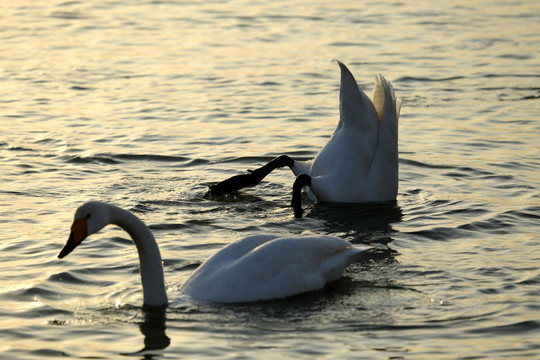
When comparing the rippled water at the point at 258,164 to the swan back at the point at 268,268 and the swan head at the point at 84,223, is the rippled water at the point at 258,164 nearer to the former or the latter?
the swan back at the point at 268,268

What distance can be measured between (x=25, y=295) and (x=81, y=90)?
24.7ft

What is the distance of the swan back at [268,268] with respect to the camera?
7188 millimetres

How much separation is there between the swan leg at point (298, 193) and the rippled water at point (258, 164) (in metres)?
0.14

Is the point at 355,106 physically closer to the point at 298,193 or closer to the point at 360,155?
the point at 360,155

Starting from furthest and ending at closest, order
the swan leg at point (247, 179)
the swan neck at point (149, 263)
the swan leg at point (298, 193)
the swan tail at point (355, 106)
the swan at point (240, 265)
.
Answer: the swan leg at point (247, 179) → the swan tail at point (355, 106) → the swan leg at point (298, 193) → the swan neck at point (149, 263) → the swan at point (240, 265)

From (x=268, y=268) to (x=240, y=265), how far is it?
0.65 feet

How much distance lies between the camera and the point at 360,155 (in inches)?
396

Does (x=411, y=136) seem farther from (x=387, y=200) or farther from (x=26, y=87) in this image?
(x=26, y=87)

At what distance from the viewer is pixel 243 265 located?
7211 millimetres

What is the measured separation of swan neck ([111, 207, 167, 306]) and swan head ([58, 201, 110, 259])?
0.78 ft

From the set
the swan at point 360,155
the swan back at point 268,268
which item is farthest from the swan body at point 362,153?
the swan back at point 268,268

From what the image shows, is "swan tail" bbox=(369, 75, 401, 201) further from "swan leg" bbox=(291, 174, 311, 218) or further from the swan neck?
the swan neck

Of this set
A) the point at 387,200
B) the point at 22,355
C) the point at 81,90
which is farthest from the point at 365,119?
the point at 81,90

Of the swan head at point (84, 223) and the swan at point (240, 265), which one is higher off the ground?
the swan head at point (84, 223)
